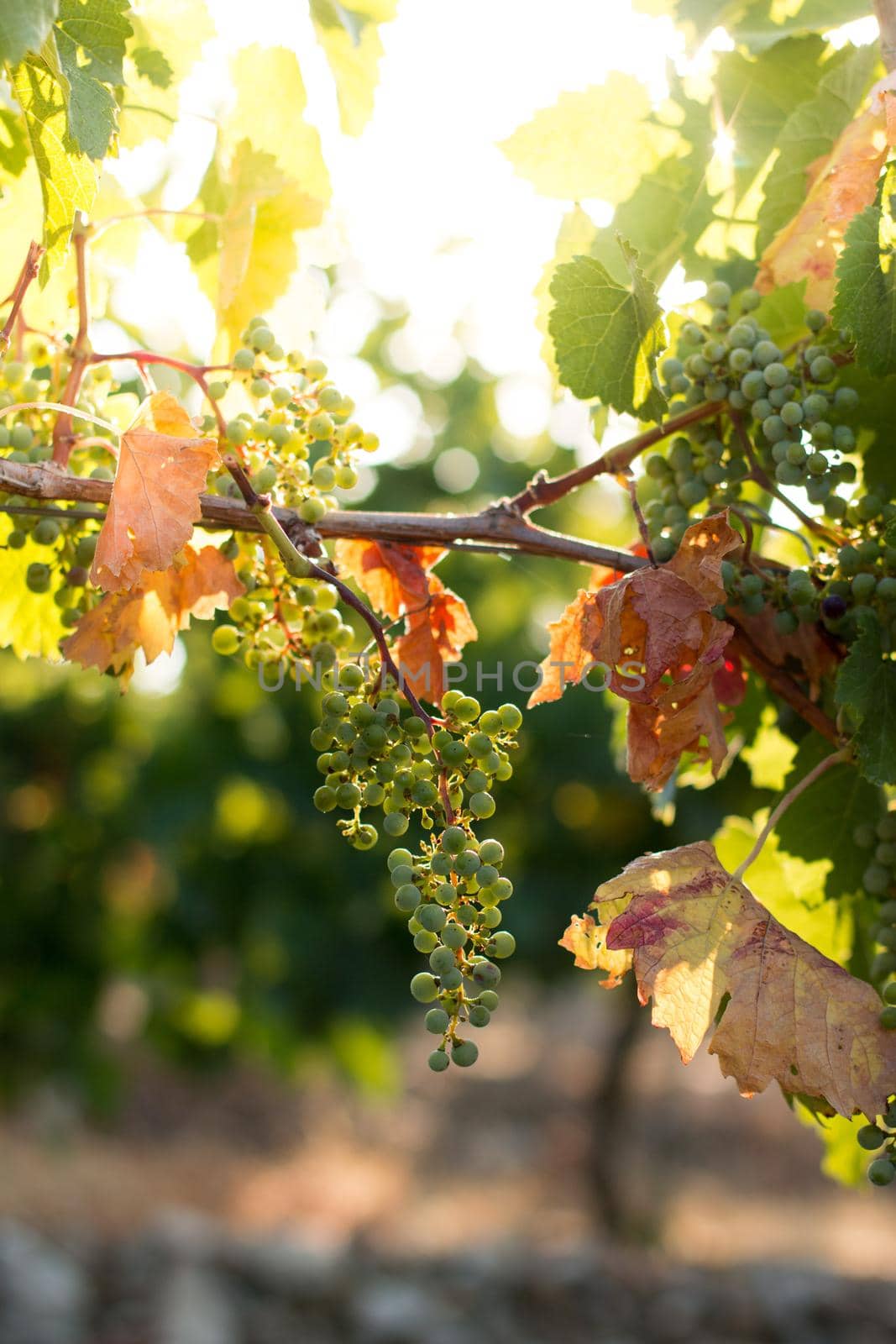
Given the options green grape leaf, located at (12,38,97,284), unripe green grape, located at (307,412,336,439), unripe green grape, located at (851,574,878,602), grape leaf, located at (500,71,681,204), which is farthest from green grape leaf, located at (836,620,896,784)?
green grape leaf, located at (12,38,97,284)

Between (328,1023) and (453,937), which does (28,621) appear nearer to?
(453,937)

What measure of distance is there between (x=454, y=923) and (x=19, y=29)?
2.11 feet

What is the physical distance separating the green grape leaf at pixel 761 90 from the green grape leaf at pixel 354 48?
13.8 inches

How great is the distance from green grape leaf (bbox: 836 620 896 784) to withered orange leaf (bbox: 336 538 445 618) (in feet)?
1.21

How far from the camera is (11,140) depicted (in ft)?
3.53

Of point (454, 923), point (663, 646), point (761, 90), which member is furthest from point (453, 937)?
point (761, 90)

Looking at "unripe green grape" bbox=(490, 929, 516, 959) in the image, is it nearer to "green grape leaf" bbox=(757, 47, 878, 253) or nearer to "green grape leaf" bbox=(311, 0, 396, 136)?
"green grape leaf" bbox=(757, 47, 878, 253)

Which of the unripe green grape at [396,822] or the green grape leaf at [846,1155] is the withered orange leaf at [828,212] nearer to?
the unripe green grape at [396,822]

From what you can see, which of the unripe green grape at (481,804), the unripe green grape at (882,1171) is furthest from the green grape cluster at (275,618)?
the unripe green grape at (882,1171)

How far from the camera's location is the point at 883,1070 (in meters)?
0.86

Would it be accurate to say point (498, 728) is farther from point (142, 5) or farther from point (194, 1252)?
point (194, 1252)

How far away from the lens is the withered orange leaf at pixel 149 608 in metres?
1.02

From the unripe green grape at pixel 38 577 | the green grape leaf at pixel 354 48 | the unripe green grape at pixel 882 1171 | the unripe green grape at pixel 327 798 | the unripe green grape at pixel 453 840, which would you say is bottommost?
the unripe green grape at pixel 882 1171

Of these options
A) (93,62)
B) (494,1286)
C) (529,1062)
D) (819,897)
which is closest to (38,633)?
(93,62)
